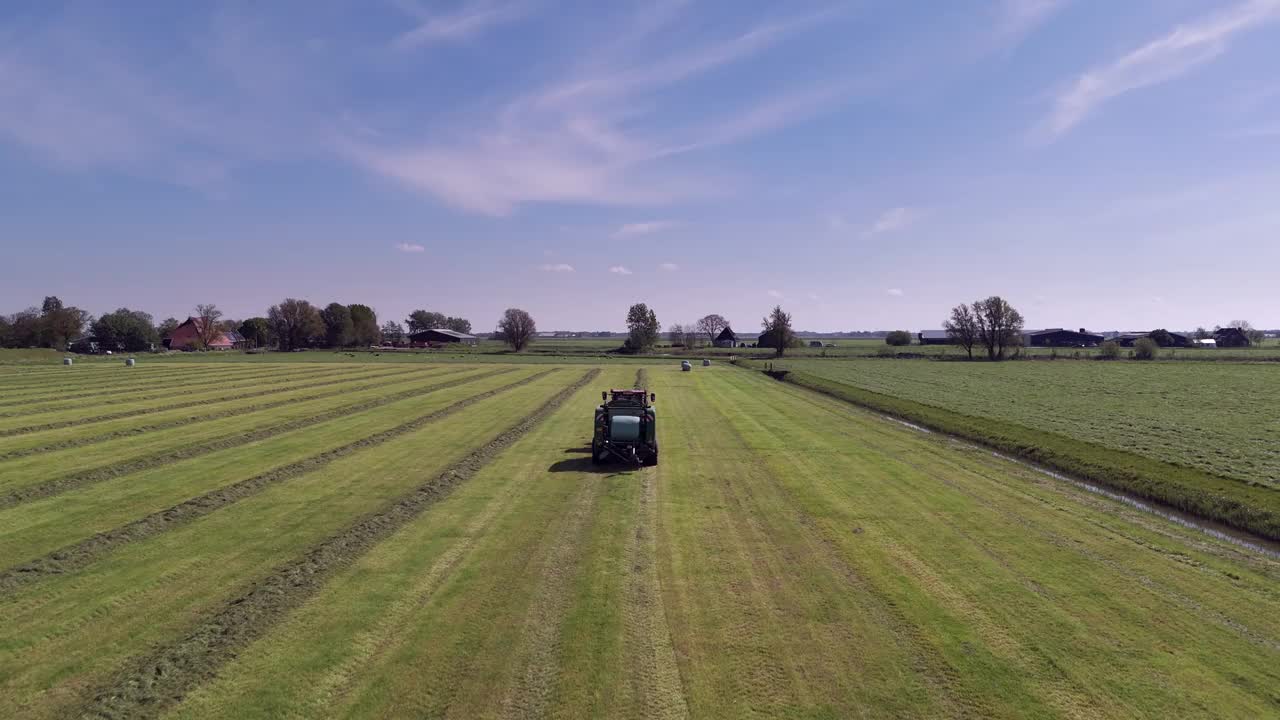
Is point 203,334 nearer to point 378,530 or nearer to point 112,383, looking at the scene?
point 112,383

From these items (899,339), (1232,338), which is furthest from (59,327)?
(1232,338)

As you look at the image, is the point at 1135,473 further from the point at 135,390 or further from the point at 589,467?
the point at 135,390

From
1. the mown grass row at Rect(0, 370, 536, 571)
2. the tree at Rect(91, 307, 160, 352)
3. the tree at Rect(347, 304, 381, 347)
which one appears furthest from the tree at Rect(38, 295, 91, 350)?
the mown grass row at Rect(0, 370, 536, 571)

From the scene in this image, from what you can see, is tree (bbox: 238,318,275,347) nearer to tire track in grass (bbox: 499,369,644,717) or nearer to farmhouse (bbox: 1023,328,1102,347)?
tire track in grass (bbox: 499,369,644,717)

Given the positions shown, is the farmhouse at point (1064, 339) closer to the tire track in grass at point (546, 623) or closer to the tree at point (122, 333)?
the tire track in grass at point (546, 623)

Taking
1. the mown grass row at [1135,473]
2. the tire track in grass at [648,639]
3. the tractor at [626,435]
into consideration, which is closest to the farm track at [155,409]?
the tractor at [626,435]

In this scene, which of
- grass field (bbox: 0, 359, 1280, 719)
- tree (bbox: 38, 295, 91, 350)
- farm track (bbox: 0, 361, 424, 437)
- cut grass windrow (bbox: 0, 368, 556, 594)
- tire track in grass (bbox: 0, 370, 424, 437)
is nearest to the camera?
grass field (bbox: 0, 359, 1280, 719)
